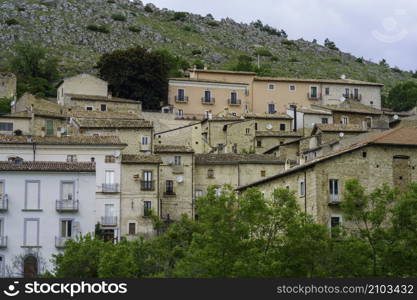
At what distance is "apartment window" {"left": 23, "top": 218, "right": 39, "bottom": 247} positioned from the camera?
7950 cm

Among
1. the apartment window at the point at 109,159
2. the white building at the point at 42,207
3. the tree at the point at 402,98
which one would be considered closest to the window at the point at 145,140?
the apartment window at the point at 109,159

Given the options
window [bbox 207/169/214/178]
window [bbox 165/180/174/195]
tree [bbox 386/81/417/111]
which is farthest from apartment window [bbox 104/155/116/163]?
tree [bbox 386/81/417/111]

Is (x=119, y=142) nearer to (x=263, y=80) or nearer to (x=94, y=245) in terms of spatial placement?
(x=94, y=245)

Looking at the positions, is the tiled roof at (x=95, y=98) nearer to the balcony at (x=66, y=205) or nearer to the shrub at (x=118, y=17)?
the balcony at (x=66, y=205)

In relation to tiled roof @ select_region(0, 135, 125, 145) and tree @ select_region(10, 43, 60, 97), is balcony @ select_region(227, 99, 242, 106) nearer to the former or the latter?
tree @ select_region(10, 43, 60, 97)

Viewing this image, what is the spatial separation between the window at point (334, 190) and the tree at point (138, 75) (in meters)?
55.7

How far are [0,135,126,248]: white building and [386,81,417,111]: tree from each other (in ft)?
196

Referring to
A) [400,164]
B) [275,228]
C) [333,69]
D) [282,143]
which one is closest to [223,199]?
[275,228]

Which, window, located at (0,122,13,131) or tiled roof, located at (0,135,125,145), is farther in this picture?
window, located at (0,122,13,131)

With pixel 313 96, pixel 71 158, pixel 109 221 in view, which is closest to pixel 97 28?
pixel 313 96

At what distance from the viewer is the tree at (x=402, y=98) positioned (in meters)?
149

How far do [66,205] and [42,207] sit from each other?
1.59 metres

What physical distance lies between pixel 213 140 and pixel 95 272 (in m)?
49.6

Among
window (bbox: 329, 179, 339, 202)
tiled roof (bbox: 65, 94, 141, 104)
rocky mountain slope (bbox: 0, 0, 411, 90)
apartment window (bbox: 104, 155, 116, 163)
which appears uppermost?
rocky mountain slope (bbox: 0, 0, 411, 90)
